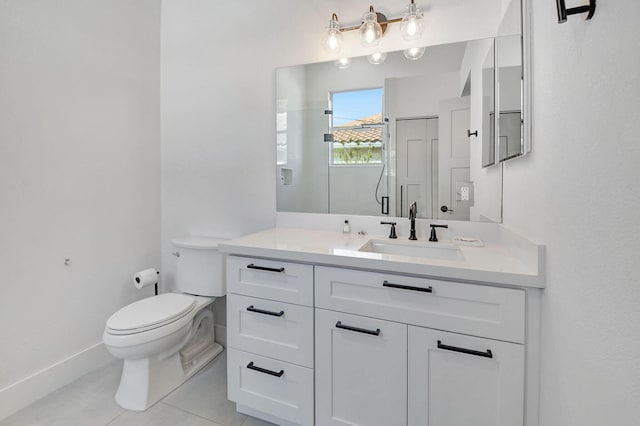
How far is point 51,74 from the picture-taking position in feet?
5.66

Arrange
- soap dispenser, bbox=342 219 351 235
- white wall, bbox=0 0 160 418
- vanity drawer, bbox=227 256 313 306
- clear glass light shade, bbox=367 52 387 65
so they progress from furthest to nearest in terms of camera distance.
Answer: soap dispenser, bbox=342 219 351 235, clear glass light shade, bbox=367 52 387 65, white wall, bbox=0 0 160 418, vanity drawer, bbox=227 256 313 306

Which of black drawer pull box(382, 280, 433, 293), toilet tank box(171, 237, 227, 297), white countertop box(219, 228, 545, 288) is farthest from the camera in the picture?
toilet tank box(171, 237, 227, 297)

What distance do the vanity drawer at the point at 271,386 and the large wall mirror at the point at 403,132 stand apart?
94 cm

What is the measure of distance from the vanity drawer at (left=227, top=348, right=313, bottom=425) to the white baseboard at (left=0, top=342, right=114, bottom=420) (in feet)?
3.60

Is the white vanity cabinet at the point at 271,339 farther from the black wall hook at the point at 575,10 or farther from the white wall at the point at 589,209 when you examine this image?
the black wall hook at the point at 575,10

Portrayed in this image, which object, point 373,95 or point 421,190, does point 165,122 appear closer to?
point 373,95

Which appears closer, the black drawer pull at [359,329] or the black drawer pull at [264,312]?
the black drawer pull at [359,329]

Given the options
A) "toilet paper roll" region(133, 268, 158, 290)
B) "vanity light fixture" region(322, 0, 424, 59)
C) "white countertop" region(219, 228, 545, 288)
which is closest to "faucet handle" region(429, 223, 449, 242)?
"white countertop" region(219, 228, 545, 288)

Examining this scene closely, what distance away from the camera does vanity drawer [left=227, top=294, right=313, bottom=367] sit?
135 cm

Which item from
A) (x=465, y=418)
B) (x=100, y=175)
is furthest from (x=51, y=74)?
(x=465, y=418)

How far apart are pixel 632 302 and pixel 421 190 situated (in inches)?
45.5

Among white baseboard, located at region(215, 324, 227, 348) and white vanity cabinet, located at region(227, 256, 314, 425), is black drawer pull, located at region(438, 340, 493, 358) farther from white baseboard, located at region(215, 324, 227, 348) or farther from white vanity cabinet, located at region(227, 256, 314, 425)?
white baseboard, located at region(215, 324, 227, 348)

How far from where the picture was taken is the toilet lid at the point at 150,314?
1532 millimetres

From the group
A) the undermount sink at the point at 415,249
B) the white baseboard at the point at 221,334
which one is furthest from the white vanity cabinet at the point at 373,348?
the white baseboard at the point at 221,334
